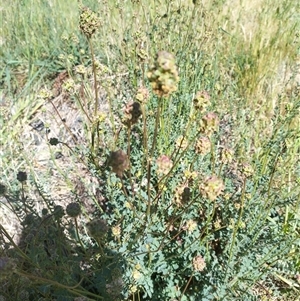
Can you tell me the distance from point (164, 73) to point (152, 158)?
88 cm

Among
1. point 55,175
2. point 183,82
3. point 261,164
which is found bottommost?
point 55,175

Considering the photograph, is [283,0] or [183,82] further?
[283,0]

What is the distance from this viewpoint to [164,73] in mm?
865

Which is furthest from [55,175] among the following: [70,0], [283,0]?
[283,0]

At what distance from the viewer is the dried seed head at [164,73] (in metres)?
0.85

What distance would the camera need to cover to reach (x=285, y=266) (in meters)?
1.88

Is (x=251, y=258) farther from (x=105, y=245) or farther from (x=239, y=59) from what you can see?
(x=239, y=59)

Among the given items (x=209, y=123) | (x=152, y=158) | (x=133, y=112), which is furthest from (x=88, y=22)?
(x=152, y=158)

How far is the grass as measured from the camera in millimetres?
1530

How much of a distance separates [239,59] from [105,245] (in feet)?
6.38

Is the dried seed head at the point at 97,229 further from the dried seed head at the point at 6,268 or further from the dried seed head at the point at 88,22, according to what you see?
the dried seed head at the point at 88,22

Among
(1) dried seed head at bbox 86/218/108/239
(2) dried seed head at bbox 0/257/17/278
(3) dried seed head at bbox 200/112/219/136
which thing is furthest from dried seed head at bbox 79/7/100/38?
(2) dried seed head at bbox 0/257/17/278

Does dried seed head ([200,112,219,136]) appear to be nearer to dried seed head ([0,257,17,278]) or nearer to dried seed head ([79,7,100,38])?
dried seed head ([79,7,100,38])

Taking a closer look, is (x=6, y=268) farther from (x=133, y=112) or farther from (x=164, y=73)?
(x=164, y=73)
